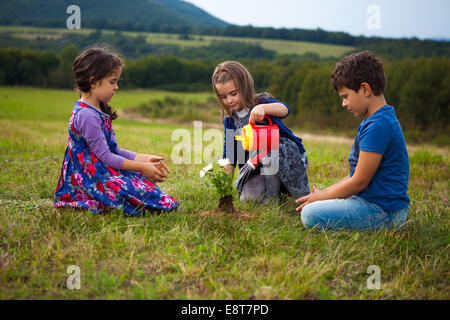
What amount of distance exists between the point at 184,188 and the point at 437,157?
5375mm

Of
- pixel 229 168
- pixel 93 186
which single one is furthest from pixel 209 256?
pixel 229 168

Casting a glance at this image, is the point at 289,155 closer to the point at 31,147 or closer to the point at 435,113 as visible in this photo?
the point at 31,147

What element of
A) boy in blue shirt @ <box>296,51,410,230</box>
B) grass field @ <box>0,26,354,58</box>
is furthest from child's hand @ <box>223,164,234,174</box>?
grass field @ <box>0,26,354,58</box>

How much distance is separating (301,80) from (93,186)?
3288cm

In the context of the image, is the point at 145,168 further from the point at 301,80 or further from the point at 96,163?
the point at 301,80

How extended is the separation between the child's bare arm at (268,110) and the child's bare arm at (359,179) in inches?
36.6

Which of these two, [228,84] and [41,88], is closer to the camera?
[228,84]

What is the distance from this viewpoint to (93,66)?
10.8 ft

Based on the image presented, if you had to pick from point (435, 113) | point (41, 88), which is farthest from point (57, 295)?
point (41, 88)

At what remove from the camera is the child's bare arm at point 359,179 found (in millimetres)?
2865

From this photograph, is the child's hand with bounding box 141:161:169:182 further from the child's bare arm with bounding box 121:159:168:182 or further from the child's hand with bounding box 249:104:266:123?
the child's hand with bounding box 249:104:266:123

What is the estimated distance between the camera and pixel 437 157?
23.6ft

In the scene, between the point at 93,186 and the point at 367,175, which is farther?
the point at 93,186

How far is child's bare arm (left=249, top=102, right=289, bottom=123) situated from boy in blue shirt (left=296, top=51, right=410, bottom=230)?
72 centimetres
